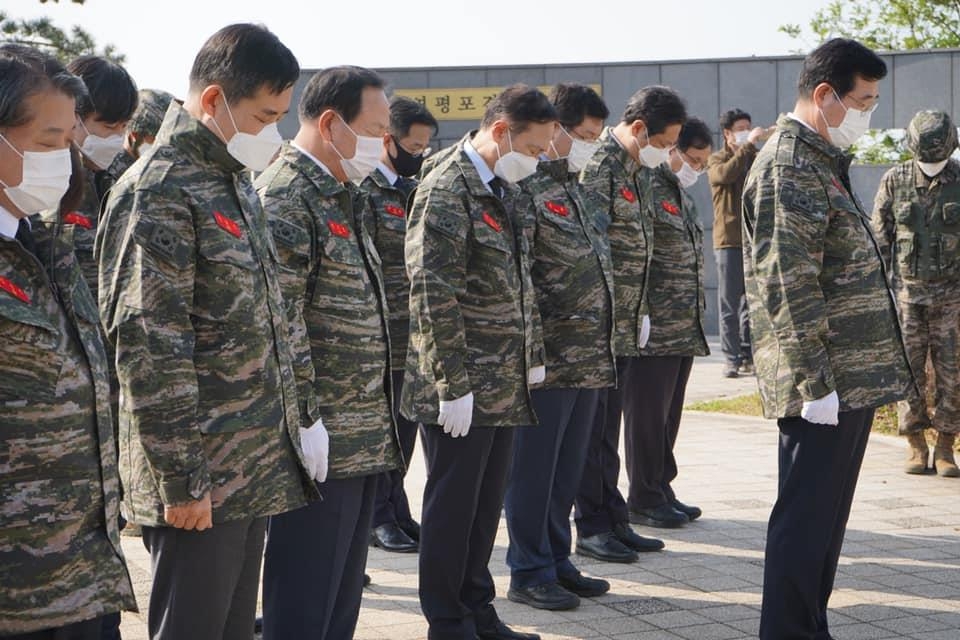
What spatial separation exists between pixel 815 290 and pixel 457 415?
1373 millimetres

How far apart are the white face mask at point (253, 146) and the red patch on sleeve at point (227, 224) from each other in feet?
0.57

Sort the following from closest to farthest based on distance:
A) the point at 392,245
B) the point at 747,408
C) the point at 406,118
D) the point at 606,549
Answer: the point at 606,549
the point at 392,245
the point at 406,118
the point at 747,408

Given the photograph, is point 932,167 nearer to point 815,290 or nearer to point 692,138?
point 692,138

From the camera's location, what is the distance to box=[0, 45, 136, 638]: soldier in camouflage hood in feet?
9.09

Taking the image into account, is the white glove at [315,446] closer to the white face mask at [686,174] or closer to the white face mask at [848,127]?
the white face mask at [848,127]

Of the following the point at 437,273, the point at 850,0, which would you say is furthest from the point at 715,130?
the point at 437,273

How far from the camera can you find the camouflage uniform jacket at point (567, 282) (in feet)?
19.1

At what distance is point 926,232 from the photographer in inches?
345

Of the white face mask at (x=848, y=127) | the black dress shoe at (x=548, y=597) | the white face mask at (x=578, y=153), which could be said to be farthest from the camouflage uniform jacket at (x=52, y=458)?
the white face mask at (x=578, y=153)

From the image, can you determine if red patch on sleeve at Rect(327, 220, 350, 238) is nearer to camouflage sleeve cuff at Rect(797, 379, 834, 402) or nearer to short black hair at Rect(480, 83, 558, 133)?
short black hair at Rect(480, 83, 558, 133)

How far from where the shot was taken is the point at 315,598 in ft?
12.8

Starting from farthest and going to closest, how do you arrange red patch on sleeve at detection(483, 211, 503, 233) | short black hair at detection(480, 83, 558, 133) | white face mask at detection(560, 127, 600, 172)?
white face mask at detection(560, 127, 600, 172), short black hair at detection(480, 83, 558, 133), red patch on sleeve at detection(483, 211, 503, 233)

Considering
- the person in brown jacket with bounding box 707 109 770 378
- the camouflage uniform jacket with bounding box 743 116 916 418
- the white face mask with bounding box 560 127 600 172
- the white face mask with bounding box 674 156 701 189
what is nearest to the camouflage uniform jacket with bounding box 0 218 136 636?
the camouflage uniform jacket with bounding box 743 116 916 418

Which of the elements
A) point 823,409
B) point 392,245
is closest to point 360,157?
point 823,409
